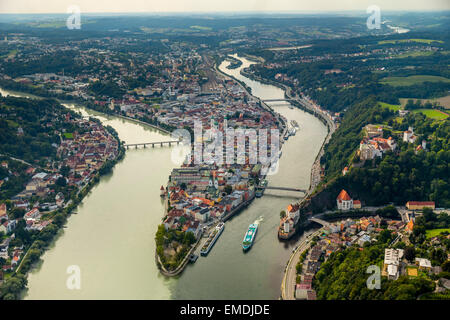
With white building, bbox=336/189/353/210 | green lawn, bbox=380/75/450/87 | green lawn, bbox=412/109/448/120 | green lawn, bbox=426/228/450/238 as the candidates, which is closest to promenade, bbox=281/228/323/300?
white building, bbox=336/189/353/210

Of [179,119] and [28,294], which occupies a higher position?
[179,119]

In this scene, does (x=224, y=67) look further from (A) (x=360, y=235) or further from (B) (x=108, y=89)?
(A) (x=360, y=235)

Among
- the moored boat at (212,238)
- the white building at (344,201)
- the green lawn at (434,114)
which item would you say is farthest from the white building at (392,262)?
the green lawn at (434,114)

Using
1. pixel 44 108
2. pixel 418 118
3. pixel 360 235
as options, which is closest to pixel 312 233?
pixel 360 235

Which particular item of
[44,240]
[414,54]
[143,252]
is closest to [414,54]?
[414,54]

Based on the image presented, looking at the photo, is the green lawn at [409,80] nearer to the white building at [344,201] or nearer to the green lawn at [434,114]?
the green lawn at [434,114]
